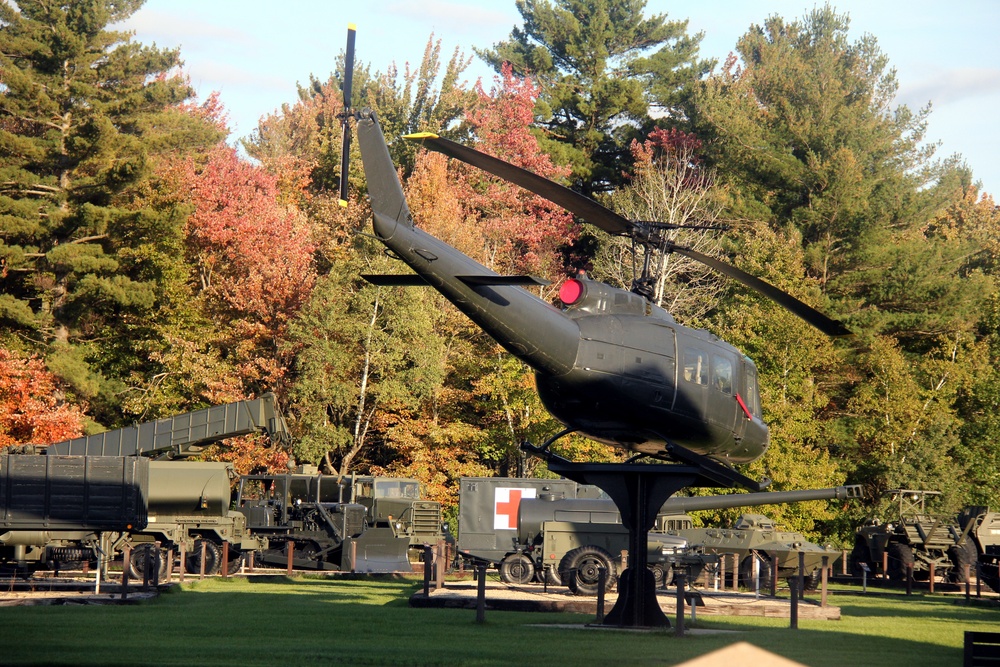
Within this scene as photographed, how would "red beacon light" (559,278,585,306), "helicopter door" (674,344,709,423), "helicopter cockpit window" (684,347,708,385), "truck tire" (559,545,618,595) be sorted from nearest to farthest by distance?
"red beacon light" (559,278,585,306) < "helicopter door" (674,344,709,423) < "helicopter cockpit window" (684,347,708,385) < "truck tire" (559,545,618,595)

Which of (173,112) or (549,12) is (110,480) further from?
(549,12)

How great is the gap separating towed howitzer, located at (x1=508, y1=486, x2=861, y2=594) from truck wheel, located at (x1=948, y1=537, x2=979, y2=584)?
484 cm

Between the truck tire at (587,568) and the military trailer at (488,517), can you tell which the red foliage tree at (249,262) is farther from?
the truck tire at (587,568)

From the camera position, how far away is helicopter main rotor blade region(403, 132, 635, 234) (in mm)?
13484

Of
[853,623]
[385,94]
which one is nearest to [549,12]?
[385,94]

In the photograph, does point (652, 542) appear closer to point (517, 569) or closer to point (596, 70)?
point (517, 569)

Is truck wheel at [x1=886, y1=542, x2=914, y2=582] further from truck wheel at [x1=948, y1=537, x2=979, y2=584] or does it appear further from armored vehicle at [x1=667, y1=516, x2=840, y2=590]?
armored vehicle at [x1=667, y1=516, x2=840, y2=590]

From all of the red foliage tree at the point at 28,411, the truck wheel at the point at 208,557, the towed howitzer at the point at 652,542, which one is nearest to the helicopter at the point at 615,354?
the towed howitzer at the point at 652,542

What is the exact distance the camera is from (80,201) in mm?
41469

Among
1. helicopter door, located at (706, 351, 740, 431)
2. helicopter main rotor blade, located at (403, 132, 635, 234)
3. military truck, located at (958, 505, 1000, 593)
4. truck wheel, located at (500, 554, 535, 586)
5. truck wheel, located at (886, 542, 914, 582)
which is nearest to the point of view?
helicopter main rotor blade, located at (403, 132, 635, 234)

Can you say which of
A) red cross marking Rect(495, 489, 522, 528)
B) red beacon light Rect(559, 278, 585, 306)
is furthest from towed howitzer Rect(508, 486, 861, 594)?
red beacon light Rect(559, 278, 585, 306)

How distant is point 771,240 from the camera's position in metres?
46.2

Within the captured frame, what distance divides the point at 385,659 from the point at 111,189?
3144 centimetres

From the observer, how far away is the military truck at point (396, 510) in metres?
30.9
